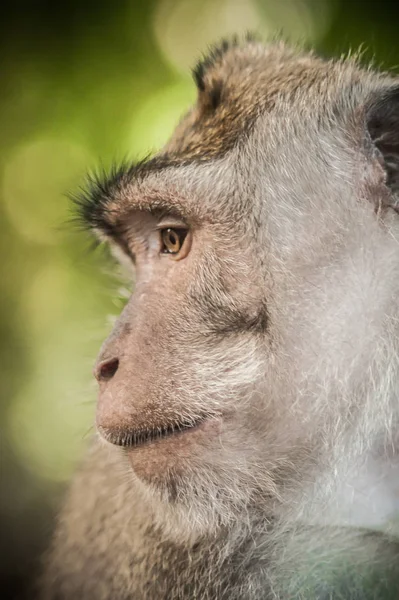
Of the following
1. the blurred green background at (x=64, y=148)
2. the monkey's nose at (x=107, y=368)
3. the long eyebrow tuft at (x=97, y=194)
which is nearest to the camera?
the monkey's nose at (x=107, y=368)

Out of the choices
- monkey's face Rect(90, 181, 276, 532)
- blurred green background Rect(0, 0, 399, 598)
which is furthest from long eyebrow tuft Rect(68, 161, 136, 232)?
monkey's face Rect(90, 181, 276, 532)

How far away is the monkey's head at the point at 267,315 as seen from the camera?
139 cm

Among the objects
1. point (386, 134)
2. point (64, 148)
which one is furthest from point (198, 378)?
point (64, 148)

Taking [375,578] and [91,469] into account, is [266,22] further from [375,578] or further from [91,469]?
[375,578]

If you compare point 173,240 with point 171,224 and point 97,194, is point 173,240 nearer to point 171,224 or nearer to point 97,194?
point 171,224

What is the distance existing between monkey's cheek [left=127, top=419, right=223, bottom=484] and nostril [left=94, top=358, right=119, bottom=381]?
0.53ft

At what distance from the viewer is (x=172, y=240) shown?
1650mm

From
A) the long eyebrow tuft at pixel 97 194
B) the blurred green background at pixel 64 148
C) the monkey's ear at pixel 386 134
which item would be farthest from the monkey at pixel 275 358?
the blurred green background at pixel 64 148

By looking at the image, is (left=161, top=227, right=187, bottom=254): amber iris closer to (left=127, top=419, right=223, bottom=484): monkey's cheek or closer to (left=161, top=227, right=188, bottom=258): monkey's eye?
(left=161, top=227, right=188, bottom=258): monkey's eye

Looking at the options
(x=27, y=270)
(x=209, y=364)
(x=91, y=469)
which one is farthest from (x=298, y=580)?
(x=27, y=270)

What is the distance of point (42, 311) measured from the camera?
3539 millimetres

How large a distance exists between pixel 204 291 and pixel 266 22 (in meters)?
1.23

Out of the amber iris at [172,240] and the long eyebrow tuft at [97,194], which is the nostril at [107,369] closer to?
the amber iris at [172,240]

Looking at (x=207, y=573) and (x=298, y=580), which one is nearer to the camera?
(x=298, y=580)
